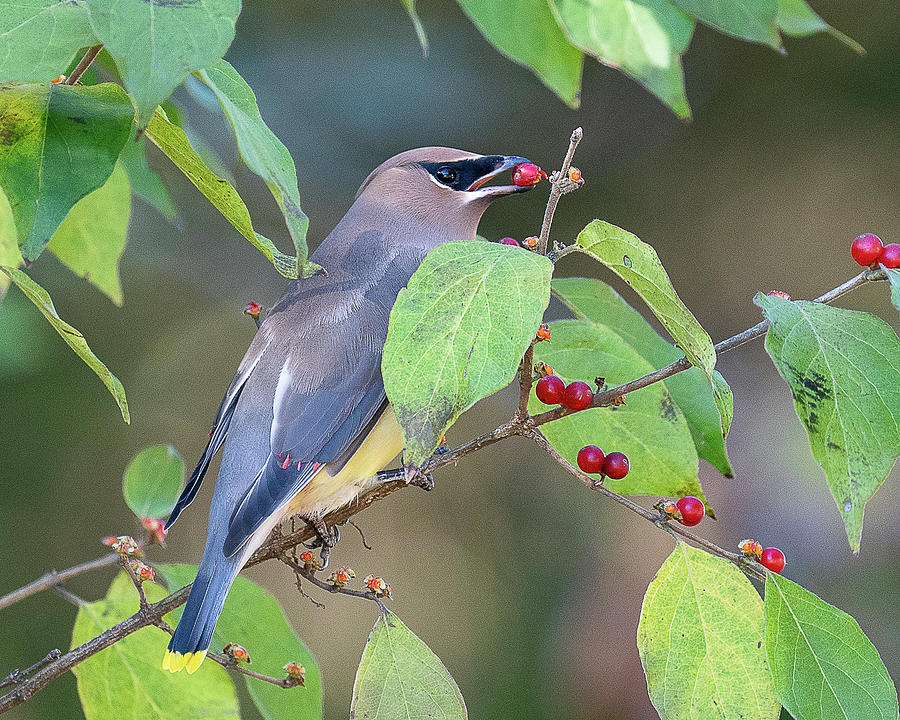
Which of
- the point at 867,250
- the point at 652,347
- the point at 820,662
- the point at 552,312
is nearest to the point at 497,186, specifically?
the point at 652,347

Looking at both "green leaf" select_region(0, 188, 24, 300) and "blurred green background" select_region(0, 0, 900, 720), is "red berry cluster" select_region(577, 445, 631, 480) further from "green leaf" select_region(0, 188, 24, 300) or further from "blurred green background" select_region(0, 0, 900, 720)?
"blurred green background" select_region(0, 0, 900, 720)

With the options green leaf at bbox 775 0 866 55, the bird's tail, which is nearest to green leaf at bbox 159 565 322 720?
the bird's tail

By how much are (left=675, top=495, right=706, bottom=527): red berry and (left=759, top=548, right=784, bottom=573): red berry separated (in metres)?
0.09

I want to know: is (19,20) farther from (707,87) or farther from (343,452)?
(707,87)

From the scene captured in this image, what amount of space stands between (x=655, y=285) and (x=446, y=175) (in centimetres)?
134

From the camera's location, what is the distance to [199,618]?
152 cm

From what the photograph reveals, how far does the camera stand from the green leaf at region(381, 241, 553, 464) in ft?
3.23

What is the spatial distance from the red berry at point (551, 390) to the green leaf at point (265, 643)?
0.49m

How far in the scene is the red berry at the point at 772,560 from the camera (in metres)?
1.35

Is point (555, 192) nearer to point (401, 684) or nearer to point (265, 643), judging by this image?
point (401, 684)

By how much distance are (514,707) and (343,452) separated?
2525 mm

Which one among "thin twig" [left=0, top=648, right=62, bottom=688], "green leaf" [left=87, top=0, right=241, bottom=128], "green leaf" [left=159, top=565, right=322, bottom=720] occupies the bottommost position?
"green leaf" [left=159, top=565, right=322, bottom=720]

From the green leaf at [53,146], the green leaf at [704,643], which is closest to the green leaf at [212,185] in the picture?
the green leaf at [53,146]

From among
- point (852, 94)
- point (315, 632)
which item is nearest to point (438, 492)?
point (315, 632)
